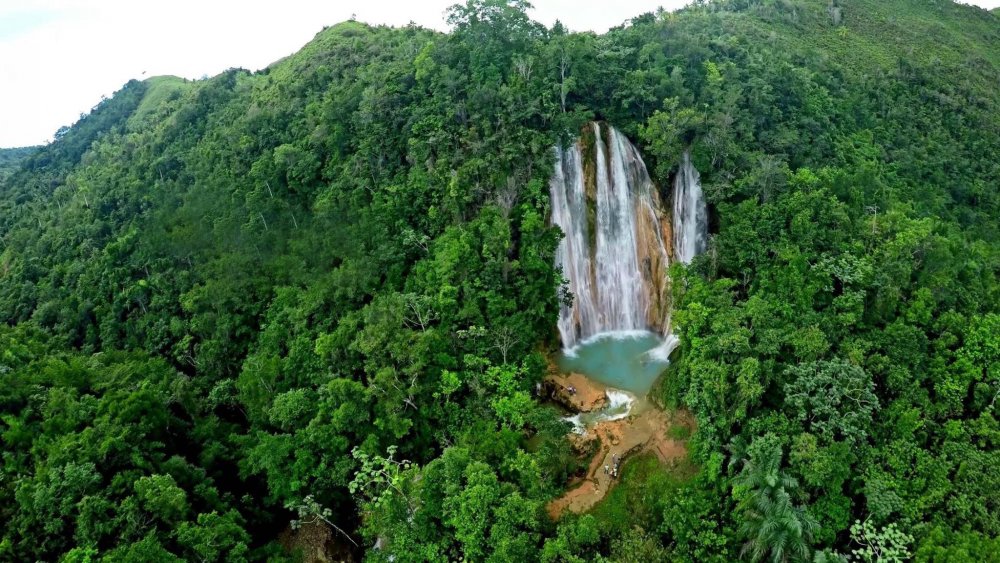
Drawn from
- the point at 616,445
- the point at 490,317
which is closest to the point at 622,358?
the point at 616,445

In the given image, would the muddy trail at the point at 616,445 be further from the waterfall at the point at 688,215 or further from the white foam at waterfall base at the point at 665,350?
the waterfall at the point at 688,215

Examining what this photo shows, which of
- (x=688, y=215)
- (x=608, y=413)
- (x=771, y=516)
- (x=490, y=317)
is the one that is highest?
(x=688, y=215)

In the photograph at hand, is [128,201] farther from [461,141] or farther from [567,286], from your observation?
[567,286]

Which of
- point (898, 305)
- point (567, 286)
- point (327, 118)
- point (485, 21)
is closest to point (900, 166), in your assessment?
point (898, 305)

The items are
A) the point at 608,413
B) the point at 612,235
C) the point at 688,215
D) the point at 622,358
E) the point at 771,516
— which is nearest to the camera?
the point at 771,516

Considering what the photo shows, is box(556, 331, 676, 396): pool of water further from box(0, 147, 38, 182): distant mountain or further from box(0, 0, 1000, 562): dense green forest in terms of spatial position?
box(0, 147, 38, 182): distant mountain

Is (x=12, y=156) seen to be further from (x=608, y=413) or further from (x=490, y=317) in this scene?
(x=608, y=413)

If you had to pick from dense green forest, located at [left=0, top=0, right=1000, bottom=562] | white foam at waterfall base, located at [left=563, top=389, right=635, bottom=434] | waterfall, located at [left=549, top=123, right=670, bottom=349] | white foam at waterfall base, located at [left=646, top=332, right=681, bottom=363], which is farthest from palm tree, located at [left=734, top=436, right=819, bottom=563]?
waterfall, located at [left=549, top=123, right=670, bottom=349]
